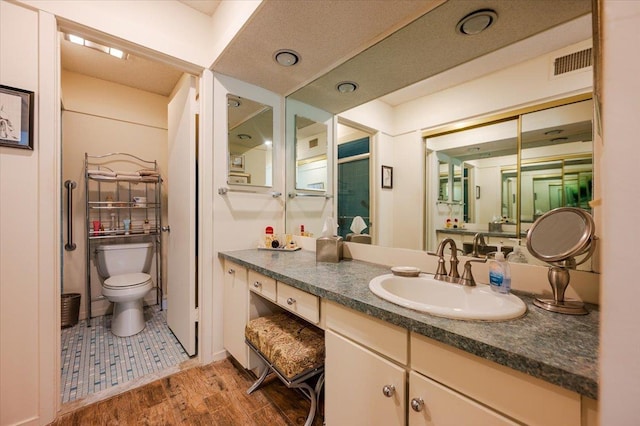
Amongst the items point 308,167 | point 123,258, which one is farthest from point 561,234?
point 123,258

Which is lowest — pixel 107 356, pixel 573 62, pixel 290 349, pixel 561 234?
pixel 107 356

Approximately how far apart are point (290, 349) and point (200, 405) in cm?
Result: 71

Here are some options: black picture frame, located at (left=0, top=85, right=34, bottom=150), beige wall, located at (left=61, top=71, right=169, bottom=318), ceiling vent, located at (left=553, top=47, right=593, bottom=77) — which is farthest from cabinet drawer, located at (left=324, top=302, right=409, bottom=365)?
beige wall, located at (left=61, top=71, right=169, bottom=318)

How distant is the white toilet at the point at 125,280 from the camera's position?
2248 mm

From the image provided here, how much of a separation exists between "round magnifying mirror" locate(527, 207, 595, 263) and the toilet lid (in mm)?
2861

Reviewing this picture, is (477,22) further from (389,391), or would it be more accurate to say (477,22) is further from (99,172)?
(99,172)

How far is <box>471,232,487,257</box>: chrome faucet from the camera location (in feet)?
3.86

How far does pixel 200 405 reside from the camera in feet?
4.87

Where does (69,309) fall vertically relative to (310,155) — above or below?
below

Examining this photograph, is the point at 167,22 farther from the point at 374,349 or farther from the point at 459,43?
the point at 374,349

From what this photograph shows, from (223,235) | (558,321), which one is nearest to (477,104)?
(558,321)

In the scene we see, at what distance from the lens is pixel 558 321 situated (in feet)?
2.47

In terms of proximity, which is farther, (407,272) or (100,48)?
(100,48)

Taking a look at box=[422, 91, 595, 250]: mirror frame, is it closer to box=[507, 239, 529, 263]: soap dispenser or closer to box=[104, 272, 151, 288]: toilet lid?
box=[507, 239, 529, 263]: soap dispenser
